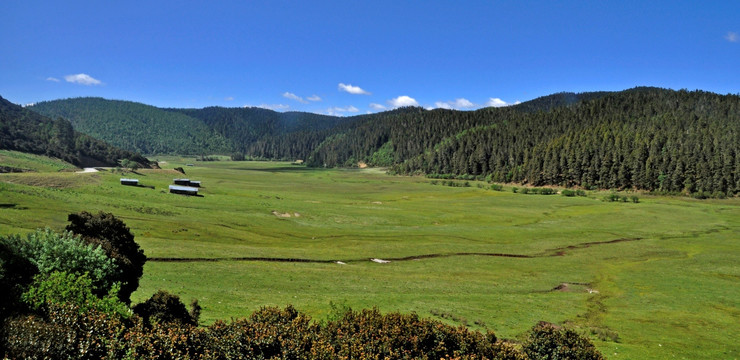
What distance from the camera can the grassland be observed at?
123 ft

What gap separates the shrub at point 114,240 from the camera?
29.6 m

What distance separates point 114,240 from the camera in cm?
3303

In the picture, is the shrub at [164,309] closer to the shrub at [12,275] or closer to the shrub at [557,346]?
the shrub at [12,275]

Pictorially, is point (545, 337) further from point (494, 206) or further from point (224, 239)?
point (494, 206)

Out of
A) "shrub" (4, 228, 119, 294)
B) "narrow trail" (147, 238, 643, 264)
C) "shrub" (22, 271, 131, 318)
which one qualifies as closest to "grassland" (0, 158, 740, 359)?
"narrow trail" (147, 238, 643, 264)

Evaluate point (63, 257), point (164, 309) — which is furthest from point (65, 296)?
point (164, 309)

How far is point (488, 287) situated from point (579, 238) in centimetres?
5018

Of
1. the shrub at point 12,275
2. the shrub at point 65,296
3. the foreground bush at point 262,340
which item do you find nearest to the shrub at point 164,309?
the shrub at point 65,296

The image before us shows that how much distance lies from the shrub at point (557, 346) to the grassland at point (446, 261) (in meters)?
10.2

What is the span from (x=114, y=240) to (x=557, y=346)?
32.0 metres

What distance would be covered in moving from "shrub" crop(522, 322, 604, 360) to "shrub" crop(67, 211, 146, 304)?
26.2 m

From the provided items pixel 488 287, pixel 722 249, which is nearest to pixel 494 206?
pixel 722 249

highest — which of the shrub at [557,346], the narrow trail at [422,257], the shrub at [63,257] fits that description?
the shrub at [63,257]

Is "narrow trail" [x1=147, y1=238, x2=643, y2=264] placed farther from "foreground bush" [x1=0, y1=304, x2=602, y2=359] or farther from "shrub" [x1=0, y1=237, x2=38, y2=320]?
"foreground bush" [x1=0, y1=304, x2=602, y2=359]
